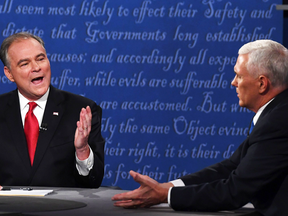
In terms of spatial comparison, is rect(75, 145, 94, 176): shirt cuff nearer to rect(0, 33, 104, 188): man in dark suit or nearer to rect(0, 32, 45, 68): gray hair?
rect(0, 33, 104, 188): man in dark suit

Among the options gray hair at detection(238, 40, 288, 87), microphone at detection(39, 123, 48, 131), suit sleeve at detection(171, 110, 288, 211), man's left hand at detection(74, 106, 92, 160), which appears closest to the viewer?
suit sleeve at detection(171, 110, 288, 211)

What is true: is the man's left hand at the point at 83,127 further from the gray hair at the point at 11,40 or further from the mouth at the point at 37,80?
the gray hair at the point at 11,40

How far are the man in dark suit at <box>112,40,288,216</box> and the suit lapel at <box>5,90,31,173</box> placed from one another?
955 mm

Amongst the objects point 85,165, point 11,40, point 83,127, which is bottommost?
point 85,165

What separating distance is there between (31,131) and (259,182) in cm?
152

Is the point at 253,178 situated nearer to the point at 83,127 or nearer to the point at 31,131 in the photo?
the point at 83,127

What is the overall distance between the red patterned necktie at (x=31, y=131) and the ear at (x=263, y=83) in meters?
1.43

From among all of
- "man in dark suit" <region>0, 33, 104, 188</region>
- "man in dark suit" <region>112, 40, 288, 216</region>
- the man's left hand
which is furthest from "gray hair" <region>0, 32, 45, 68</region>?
"man in dark suit" <region>112, 40, 288, 216</region>

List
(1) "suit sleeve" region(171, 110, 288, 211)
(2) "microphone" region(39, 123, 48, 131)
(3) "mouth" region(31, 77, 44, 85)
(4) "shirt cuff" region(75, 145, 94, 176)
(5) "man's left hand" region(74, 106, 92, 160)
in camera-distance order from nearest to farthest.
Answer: (1) "suit sleeve" region(171, 110, 288, 211) < (5) "man's left hand" region(74, 106, 92, 160) < (4) "shirt cuff" region(75, 145, 94, 176) < (2) "microphone" region(39, 123, 48, 131) < (3) "mouth" region(31, 77, 44, 85)

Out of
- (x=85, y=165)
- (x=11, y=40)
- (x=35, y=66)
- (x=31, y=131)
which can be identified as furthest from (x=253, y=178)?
(x=11, y=40)

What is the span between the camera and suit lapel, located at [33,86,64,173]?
255cm

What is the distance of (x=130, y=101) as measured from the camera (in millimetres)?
4590

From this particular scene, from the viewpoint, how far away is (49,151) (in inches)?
101

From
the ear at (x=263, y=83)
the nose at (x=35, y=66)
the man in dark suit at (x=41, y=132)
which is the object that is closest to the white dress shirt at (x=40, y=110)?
the man in dark suit at (x=41, y=132)
